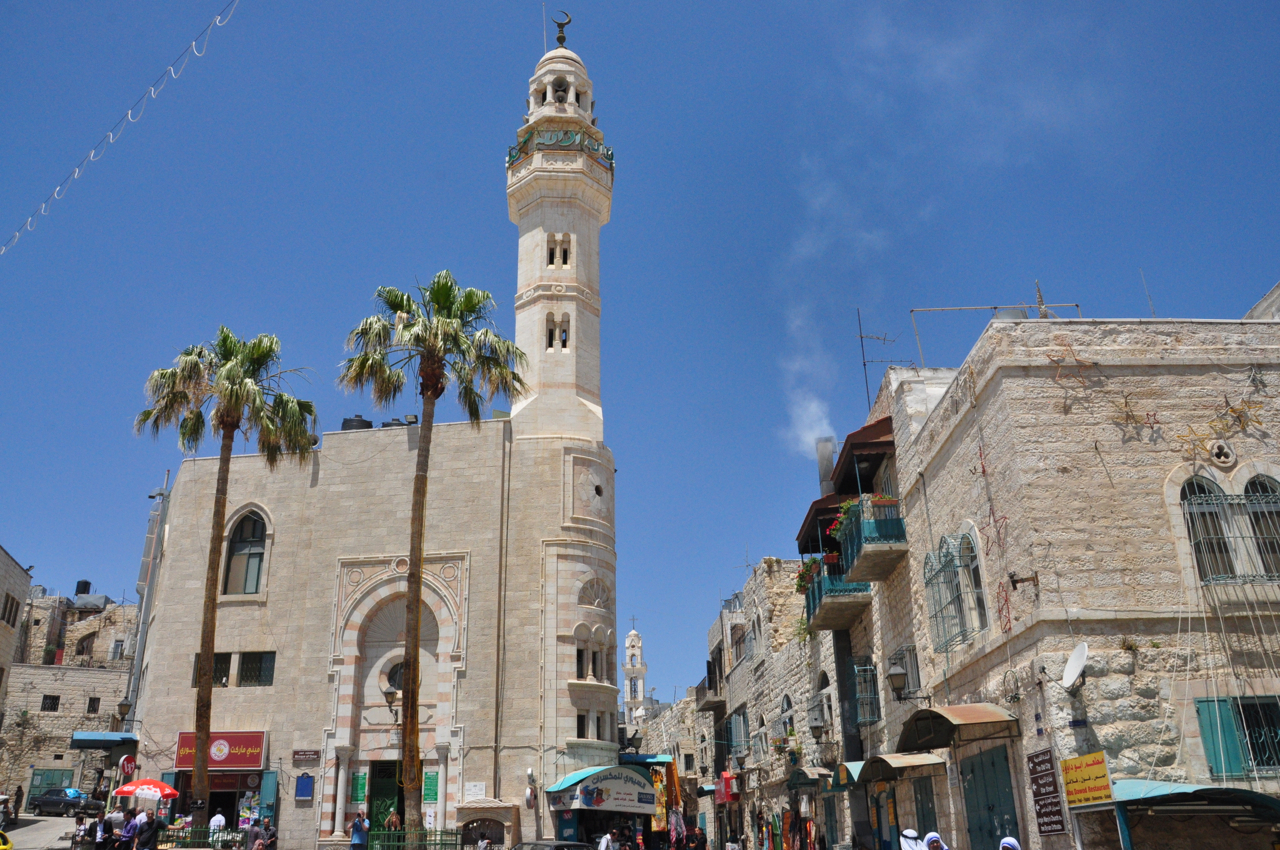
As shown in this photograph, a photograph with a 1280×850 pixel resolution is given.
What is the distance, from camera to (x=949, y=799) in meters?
15.0

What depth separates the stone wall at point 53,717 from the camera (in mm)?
43875

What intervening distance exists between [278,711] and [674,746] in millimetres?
30567

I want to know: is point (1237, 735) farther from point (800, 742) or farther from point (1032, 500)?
point (800, 742)

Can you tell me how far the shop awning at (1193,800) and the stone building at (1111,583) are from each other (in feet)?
0.12

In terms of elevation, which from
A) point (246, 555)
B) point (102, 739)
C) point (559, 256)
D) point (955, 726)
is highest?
point (559, 256)

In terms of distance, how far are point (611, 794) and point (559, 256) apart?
17.3 metres

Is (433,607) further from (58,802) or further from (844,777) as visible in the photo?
(58,802)

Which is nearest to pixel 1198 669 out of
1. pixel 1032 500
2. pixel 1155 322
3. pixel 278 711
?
pixel 1032 500

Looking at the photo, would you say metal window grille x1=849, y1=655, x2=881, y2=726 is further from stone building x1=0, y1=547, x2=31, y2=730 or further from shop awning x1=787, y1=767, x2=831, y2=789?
stone building x1=0, y1=547, x2=31, y2=730

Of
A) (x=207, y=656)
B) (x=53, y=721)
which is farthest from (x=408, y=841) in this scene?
(x=53, y=721)

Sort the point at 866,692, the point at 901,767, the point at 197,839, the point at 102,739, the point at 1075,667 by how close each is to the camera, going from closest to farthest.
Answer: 1. the point at 1075,667
2. the point at 901,767
3. the point at 197,839
4. the point at 866,692
5. the point at 102,739

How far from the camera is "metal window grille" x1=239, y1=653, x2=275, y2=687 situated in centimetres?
2830

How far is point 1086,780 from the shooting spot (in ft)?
35.0

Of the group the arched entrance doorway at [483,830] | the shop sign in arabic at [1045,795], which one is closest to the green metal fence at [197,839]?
the arched entrance doorway at [483,830]
